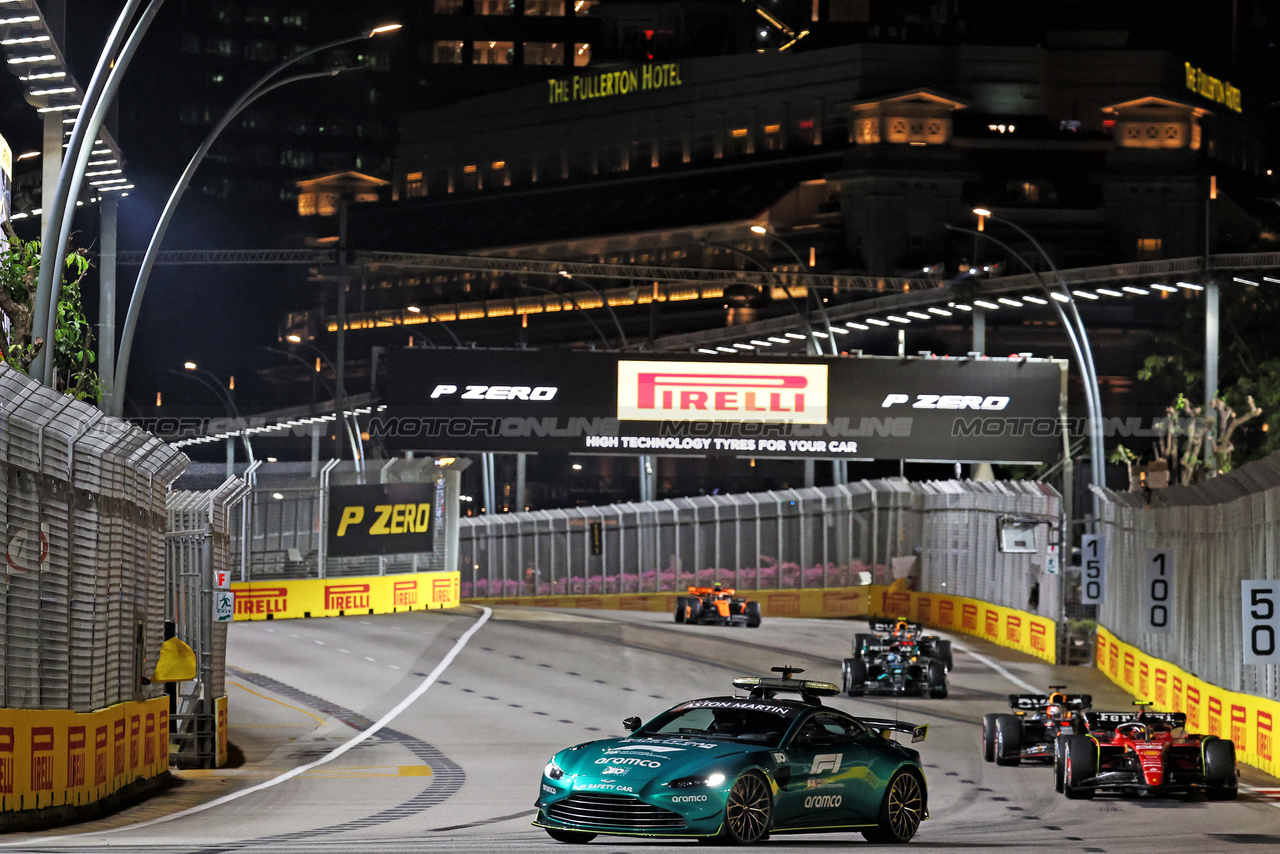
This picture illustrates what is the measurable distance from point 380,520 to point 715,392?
36.1 ft

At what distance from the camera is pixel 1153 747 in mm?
18797

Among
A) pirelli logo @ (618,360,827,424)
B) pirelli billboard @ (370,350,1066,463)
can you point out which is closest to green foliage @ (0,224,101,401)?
pirelli billboard @ (370,350,1066,463)

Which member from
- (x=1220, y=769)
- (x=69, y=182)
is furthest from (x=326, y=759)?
(x=1220, y=769)

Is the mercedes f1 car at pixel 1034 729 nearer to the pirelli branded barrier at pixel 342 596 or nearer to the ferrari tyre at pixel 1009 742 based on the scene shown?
the ferrari tyre at pixel 1009 742

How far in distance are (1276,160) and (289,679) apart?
115 m

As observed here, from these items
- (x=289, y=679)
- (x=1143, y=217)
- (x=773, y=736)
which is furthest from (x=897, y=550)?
(x=1143, y=217)

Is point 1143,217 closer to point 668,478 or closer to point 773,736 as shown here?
point 668,478

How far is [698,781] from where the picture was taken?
43.1 ft

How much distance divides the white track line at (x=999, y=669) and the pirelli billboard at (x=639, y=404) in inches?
242

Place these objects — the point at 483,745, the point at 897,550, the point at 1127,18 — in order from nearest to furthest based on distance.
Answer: the point at 483,745
the point at 897,550
the point at 1127,18

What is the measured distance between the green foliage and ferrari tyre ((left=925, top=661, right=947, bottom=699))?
16069 mm

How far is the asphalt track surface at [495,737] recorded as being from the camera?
14680mm

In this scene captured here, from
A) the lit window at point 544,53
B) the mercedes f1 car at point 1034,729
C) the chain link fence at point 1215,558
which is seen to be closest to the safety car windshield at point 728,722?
the chain link fence at point 1215,558

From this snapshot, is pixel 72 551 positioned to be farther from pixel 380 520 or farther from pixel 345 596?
pixel 380 520
